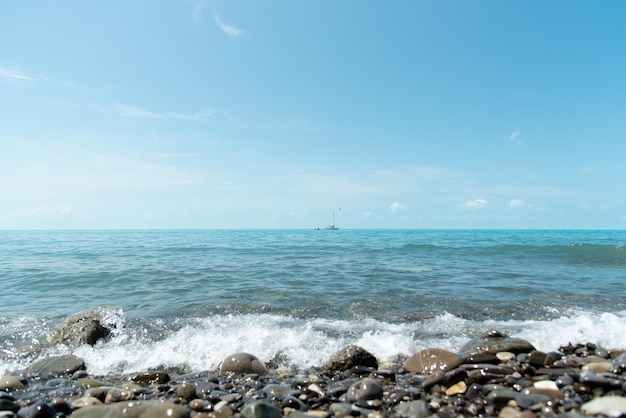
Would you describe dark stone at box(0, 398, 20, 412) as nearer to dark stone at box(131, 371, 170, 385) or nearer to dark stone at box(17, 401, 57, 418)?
dark stone at box(17, 401, 57, 418)

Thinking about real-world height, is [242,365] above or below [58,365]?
above

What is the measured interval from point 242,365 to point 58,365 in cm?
338

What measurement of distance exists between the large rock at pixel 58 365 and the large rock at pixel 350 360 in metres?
4.54

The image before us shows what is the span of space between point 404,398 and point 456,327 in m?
4.33

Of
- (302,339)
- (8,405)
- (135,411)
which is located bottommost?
(302,339)

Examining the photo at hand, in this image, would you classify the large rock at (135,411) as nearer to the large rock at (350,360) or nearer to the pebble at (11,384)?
the pebble at (11,384)

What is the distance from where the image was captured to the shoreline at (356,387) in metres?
3.75

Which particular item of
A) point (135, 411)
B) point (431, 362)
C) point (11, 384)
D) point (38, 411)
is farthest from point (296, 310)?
point (38, 411)

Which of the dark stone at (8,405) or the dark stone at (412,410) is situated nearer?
the dark stone at (412,410)

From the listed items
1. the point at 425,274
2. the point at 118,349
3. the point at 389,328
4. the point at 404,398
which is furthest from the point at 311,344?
the point at 425,274

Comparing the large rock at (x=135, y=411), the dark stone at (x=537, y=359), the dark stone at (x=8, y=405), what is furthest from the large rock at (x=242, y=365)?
the dark stone at (x=537, y=359)

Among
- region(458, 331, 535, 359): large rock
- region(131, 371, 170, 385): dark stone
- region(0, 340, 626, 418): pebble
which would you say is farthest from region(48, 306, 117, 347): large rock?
region(458, 331, 535, 359): large rock

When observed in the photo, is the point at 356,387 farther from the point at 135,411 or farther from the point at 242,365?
the point at 135,411

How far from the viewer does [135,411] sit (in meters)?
3.80
